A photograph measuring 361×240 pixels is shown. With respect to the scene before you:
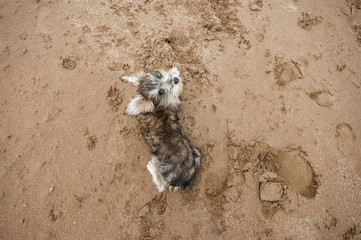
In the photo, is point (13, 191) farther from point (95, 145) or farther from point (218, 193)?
point (218, 193)

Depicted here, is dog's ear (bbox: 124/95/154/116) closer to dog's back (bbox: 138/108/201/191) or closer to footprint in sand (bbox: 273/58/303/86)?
dog's back (bbox: 138/108/201/191)

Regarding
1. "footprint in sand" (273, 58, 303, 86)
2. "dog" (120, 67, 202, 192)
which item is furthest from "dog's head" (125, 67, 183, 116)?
"footprint in sand" (273, 58, 303, 86)

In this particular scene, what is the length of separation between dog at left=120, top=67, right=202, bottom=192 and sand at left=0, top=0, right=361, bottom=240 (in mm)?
538

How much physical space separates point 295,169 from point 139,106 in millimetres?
3342

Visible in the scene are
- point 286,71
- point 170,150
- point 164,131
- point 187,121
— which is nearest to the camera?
point 170,150

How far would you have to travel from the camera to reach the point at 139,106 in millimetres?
2785

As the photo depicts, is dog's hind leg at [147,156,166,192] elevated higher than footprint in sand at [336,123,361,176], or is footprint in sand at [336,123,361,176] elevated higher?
footprint in sand at [336,123,361,176]

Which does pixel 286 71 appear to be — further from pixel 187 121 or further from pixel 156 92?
pixel 156 92

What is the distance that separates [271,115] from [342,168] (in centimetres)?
182

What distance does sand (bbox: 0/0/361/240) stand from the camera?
10.9 ft

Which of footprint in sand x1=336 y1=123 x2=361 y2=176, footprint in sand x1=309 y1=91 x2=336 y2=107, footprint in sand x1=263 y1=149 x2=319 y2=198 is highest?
footprint in sand x1=309 y1=91 x2=336 y2=107

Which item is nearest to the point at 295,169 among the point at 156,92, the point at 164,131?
the point at 164,131

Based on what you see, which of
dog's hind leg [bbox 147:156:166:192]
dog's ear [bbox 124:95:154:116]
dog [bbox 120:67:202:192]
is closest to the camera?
dog's ear [bbox 124:95:154:116]

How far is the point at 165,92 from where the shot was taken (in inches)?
123
